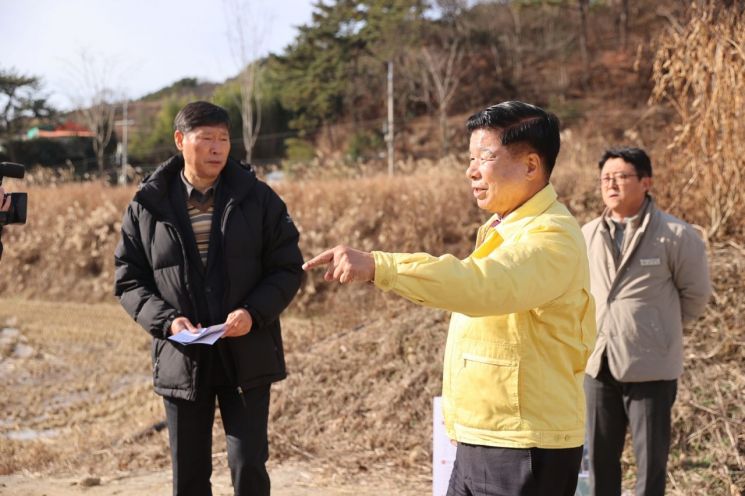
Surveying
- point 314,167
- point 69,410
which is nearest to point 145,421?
point 69,410

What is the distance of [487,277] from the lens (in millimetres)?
2068

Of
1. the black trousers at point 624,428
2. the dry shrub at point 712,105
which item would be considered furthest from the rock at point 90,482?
the dry shrub at point 712,105

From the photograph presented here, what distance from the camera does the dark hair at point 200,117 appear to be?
363 cm

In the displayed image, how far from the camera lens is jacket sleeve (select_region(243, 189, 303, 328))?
3.57 m

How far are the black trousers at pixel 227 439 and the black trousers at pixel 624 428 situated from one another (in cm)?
164

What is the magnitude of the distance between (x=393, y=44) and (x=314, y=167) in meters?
17.4

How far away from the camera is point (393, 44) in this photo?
31.6 meters

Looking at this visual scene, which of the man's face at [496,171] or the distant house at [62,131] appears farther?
the distant house at [62,131]

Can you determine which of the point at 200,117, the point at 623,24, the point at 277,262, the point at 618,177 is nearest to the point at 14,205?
the point at 200,117

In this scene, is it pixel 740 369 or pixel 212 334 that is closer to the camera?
pixel 212 334

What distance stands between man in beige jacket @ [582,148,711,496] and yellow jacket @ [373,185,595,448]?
1.62m

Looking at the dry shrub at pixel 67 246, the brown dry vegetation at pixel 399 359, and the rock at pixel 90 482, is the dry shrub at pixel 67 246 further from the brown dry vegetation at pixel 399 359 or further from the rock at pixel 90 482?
the rock at pixel 90 482

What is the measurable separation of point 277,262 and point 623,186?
5.72 ft

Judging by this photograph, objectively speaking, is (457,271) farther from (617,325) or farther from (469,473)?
(617,325)
